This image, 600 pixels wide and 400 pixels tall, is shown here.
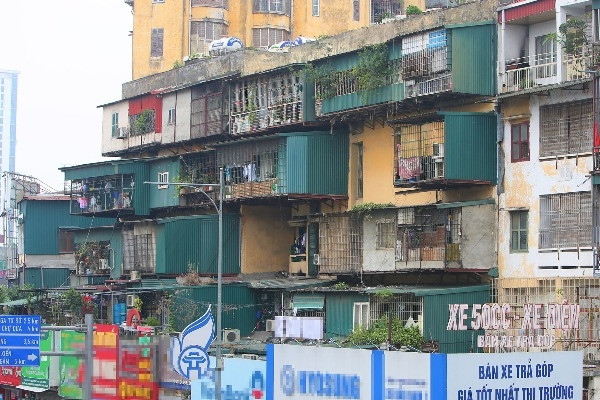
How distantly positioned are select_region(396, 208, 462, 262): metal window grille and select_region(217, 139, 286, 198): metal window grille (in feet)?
22.9

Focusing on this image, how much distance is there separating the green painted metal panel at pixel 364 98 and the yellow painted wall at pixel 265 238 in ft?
27.4

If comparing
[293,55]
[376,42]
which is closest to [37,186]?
[293,55]

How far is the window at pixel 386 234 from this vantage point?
53219 mm

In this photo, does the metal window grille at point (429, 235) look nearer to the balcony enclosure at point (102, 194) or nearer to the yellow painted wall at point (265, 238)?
the yellow painted wall at point (265, 238)

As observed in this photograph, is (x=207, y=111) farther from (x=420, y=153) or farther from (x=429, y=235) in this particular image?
(x=429, y=235)

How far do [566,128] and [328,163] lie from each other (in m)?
12.9

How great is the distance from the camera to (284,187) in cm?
5656

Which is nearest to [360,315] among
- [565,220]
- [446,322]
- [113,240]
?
[446,322]

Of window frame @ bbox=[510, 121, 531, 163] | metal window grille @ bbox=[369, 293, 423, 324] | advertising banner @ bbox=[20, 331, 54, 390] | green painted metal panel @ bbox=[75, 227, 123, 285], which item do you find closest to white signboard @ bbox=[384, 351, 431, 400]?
metal window grille @ bbox=[369, 293, 423, 324]

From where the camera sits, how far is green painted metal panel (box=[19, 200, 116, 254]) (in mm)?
79825

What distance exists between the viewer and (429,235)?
50.9 meters

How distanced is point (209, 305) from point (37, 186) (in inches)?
1222

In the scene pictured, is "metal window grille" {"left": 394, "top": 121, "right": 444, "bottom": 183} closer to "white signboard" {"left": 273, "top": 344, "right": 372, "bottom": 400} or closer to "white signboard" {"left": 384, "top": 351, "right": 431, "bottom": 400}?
"white signboard" {"left": 273, "top": 344, "right": 372, "bottom": 400}

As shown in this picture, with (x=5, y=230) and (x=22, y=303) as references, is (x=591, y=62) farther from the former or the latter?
(x=5, y=230)
